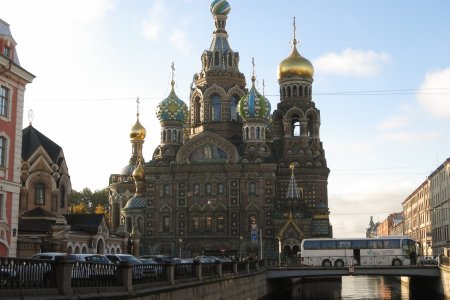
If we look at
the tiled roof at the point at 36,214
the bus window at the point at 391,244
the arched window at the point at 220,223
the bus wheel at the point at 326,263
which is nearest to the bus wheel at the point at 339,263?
the bus wheel at the point at 326,263


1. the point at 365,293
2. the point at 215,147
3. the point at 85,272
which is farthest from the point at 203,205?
the point at 85,272

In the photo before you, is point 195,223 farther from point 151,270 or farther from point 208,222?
point 151,270

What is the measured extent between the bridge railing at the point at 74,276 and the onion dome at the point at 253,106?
5279cm

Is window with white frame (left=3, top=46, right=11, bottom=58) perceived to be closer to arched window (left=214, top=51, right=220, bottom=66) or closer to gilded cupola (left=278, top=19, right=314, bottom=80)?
gilded cupola (left=278, top=19, right=314, bottom=80)

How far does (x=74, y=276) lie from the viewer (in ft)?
63.8

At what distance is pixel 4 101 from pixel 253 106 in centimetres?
5217

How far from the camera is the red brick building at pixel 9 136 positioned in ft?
101

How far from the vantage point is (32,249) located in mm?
42375

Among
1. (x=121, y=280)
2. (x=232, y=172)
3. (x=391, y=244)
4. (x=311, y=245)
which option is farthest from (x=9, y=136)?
(x=232, y=172)

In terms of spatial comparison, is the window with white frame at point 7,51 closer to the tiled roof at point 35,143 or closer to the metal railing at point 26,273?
the metal railing at point 26,273

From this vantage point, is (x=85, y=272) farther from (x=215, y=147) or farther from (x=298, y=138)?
(x=298, y=138)

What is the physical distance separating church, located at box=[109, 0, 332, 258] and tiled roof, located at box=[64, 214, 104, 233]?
20.7m

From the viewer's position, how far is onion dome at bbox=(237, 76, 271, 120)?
268 ft

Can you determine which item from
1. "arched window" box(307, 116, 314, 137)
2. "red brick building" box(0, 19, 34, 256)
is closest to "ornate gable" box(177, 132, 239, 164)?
"arched window" box(307, 116, 314, 137)
